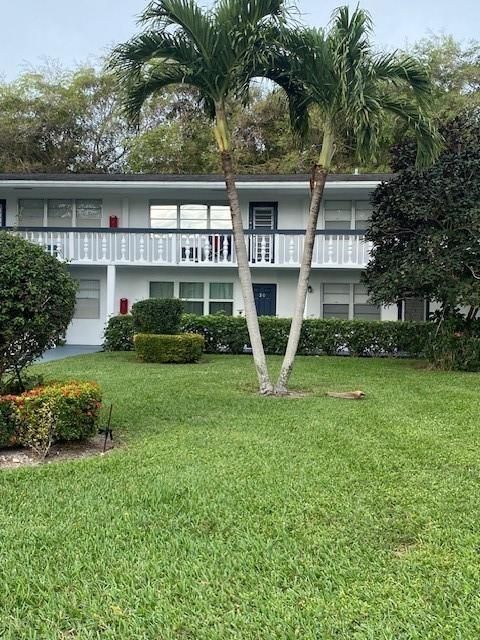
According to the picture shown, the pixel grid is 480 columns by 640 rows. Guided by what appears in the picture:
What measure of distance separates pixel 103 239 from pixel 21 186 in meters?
3.30

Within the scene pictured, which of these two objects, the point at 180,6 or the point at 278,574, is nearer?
the point at 278,574

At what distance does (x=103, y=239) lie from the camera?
1741 cm

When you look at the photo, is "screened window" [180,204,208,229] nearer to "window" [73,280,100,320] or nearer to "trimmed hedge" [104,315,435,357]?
"window" [73,280,100,320]

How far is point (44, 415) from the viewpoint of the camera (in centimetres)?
533

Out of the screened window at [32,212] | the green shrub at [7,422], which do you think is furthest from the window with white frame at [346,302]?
the green shrub at [7,422]

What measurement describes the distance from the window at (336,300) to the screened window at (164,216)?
18.4ft

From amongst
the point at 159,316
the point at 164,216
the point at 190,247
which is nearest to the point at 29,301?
the point at 159,316

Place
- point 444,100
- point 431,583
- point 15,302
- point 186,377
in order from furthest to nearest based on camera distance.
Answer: point 444,100 → point 186,377 → point 15,302 → point 431,583

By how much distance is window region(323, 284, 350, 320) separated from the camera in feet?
59.2

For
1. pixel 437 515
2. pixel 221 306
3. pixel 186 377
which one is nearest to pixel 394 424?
pixel 437 515

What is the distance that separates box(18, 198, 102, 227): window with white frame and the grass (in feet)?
44.8

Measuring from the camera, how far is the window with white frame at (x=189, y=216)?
61.6ft

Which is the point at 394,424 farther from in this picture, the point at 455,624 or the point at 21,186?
the point at 21,186

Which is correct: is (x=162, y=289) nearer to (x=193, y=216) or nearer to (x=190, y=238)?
(x=190, y=238)
